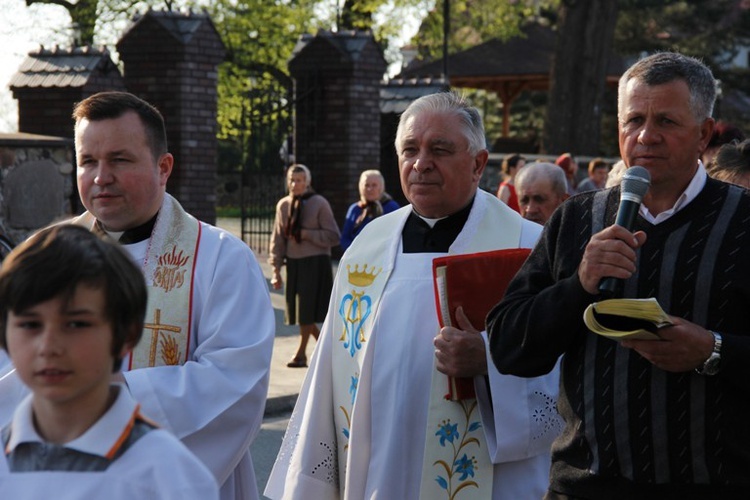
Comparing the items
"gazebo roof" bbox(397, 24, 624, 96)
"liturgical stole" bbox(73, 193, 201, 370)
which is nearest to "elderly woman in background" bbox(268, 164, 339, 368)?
"liturgical stole" bbox(73, 193, 201, 370)

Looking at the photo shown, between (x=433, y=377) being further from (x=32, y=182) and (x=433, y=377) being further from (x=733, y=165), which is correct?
(x=32, y=182)

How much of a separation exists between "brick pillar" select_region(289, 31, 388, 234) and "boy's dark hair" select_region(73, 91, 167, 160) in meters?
14.6

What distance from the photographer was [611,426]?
3438 mm

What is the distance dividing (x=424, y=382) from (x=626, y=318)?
1.27 metres

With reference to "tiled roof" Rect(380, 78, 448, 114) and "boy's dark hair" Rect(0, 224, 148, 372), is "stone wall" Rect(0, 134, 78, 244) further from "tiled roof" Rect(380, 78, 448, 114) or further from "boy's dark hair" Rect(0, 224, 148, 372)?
"boy's dark hair" Rect(0, 224, 148, 372)

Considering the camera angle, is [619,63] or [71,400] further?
[619,63]

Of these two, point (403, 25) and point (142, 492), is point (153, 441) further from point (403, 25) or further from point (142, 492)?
point (403, 25)

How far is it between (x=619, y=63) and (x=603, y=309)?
36030 mm

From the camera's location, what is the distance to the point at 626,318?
333 centimetres

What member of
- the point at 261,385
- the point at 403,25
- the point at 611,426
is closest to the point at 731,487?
the point at 611,426

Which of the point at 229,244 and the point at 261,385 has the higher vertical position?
the point at 229,244

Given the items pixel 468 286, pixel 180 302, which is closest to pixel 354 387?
pixel 468 286

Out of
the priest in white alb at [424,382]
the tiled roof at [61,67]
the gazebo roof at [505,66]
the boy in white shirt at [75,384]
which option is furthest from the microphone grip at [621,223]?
the gazebo roof at [505,66]

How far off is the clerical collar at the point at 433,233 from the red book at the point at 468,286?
0.25m
